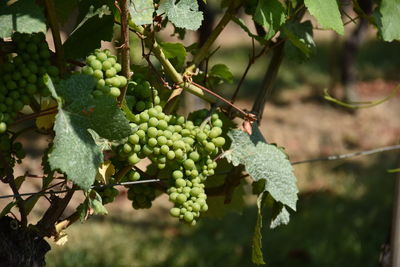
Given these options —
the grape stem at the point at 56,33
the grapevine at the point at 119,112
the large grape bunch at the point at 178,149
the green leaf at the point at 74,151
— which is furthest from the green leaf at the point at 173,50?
the green leaf at the point at 74,151

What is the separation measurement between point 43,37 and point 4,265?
16.9 inches

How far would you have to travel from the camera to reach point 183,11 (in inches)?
43.3

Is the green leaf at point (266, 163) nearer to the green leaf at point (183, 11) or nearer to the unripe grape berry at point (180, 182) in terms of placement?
the unripe grape berry at point (180, 182)

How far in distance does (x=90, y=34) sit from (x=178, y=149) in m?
0.27

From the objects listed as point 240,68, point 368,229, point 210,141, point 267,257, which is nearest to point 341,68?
point 240,68

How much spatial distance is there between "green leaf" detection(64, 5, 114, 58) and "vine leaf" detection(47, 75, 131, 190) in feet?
0.49

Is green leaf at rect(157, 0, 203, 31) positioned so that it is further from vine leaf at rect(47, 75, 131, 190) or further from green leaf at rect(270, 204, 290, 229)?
green leaf at rect(270, 204, 290, 229)

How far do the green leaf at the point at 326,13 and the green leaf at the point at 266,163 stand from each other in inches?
11.4

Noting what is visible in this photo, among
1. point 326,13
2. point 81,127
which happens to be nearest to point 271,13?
point 326,13

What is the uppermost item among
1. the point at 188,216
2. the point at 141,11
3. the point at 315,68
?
the point at 141,11

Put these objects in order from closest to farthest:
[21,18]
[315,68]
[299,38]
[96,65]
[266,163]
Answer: [21,18] → [96,65] → [266,163] → [299,38] → [315,68]

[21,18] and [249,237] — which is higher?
[21,18]

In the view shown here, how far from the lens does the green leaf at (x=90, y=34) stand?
3.66ft

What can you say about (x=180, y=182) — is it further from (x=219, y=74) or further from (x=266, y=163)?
(x=219, y=74)
